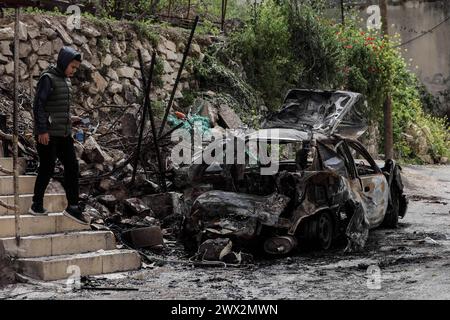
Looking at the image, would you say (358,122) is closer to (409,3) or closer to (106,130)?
(106,130)

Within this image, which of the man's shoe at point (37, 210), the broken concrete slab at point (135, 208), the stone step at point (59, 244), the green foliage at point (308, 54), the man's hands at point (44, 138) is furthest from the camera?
the green foliage at point (308, 54)

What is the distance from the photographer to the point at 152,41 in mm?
17875

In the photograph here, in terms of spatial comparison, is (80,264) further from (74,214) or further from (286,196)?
(286,196)

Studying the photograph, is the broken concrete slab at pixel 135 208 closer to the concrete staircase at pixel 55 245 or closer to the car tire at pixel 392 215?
the concrete staircase at pixel 55 245

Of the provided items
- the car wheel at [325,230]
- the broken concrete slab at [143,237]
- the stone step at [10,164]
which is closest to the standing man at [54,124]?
the stone step at [10,164]

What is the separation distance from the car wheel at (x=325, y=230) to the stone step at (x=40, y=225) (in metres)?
3.15

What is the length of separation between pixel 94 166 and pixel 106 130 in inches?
61.1

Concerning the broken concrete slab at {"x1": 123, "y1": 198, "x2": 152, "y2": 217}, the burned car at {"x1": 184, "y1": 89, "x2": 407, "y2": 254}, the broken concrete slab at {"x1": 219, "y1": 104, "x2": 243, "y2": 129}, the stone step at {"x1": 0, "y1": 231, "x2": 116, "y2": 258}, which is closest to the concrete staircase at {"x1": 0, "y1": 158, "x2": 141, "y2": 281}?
the stone step at {"x1": 0, "y1": 231, "x2": 116, "y2": 258}

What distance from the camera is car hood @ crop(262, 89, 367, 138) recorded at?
1418 centimetres

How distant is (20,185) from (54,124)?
4.48 feet

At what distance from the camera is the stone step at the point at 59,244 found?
9.52m
